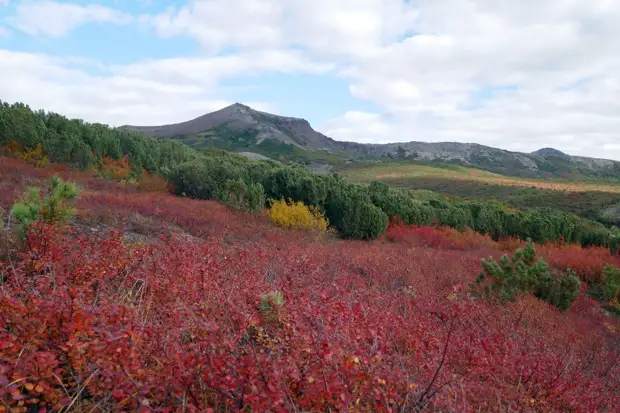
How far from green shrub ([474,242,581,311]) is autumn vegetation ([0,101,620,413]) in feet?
0.11

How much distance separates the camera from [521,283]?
9586 millimetres

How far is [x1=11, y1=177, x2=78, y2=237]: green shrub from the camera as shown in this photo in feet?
19.6

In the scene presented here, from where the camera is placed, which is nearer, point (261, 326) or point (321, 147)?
point (261, 326)

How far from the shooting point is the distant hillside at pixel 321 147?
134000 millimetres

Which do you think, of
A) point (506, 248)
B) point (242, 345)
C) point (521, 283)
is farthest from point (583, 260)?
point (242, 345)

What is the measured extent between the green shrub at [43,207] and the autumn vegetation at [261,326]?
24mm

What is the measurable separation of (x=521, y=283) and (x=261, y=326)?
7593 millimetres

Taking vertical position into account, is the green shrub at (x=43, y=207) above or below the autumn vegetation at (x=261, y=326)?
above

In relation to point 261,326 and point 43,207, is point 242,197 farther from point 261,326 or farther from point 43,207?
point 261,326

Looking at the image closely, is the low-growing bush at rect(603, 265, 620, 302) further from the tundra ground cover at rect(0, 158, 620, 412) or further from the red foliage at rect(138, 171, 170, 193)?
the red foliage at rect(138, 171, 170, 193)

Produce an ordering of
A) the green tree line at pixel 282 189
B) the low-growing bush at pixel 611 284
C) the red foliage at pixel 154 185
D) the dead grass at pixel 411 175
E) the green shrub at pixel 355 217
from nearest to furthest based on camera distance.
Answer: the low-growing bush at pixel 611 284 < the green shrub at pixel 355 217 < the green tree line at pixel 282 189 < the red foliage at pixel 154 185 < the dead grass at pixel 411 175

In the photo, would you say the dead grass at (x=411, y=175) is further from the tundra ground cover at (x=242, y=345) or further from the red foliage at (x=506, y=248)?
the tundra ground cover at (x=242, y=345)

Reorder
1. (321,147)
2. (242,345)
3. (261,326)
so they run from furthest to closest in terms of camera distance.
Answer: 1. (321,147)
2. (261,326)
3. (242,345)

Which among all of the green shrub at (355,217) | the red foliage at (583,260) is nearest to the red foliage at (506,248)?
the red foliage at (583,260)
